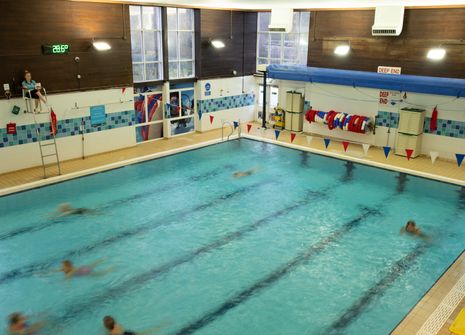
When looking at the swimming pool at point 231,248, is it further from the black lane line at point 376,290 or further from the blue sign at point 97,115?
the blue sign at point 97,115

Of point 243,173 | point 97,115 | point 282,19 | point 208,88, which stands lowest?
point 243,173

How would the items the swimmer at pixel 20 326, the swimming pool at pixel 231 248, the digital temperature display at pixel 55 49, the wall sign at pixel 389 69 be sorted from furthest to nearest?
the wall sign at pixel 389 69
the digital temperature display at pixel 55 49
the swimming pool at pixel 231 248
the swimmer at pixel 20 326

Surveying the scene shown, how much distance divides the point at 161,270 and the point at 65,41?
8.03 meters

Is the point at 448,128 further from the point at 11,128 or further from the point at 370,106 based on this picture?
the point at 11,128

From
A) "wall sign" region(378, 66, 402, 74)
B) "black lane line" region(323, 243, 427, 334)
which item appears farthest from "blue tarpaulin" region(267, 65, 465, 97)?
"black lane line" region(323, 243, 427, 334)

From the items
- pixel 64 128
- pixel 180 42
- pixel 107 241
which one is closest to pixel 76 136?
pixel 64 128

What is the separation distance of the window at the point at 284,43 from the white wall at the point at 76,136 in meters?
6.58

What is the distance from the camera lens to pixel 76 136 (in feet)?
44.7

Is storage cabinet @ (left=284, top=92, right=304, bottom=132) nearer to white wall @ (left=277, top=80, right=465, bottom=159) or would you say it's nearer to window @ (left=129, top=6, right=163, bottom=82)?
white wall @ (left=277, top=80, right=465, bottom=159)

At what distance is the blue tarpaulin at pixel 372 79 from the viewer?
13141 mm

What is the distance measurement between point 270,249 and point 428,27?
9.11 meters

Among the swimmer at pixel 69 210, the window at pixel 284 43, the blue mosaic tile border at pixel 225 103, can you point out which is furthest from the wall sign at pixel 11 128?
the window at pixel 284 43

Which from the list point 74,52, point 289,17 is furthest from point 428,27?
point 74,52

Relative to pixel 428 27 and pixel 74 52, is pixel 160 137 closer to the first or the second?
pixel 74 52
